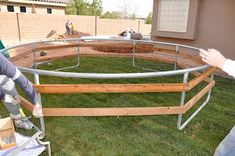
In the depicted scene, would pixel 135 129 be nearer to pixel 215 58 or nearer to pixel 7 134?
pixel 7 134

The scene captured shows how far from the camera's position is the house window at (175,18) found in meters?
9.10

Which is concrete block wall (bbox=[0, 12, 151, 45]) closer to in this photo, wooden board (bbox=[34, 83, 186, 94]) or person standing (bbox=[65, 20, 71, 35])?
person standing (bbox=[65, 20, 71, 35])

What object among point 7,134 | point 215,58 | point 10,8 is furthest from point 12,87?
point 10,8

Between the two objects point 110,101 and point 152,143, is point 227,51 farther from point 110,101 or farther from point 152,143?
point 152,143

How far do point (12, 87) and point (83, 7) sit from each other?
31438mm

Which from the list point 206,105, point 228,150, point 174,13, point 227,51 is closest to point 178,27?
point 174,13

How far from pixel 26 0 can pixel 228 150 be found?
25.9 metres

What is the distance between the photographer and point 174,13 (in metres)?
9.80

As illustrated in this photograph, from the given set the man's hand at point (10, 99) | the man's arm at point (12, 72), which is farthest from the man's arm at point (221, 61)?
the man's hand at point (10, 99)

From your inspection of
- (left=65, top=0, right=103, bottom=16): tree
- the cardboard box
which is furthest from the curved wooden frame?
(left=65, top=0, right=103, bottom=16): tree

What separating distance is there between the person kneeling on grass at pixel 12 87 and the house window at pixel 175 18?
25.6 ft

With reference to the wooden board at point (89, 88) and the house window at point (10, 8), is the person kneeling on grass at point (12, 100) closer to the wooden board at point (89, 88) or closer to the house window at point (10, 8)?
the wooden board at point (89, 88)

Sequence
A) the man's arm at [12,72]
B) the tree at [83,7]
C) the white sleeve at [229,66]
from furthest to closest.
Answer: the tree at [83,7], the man's arm at [12,72], the white sleeve at [229,66]

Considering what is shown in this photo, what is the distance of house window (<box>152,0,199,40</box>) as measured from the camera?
9.10m
